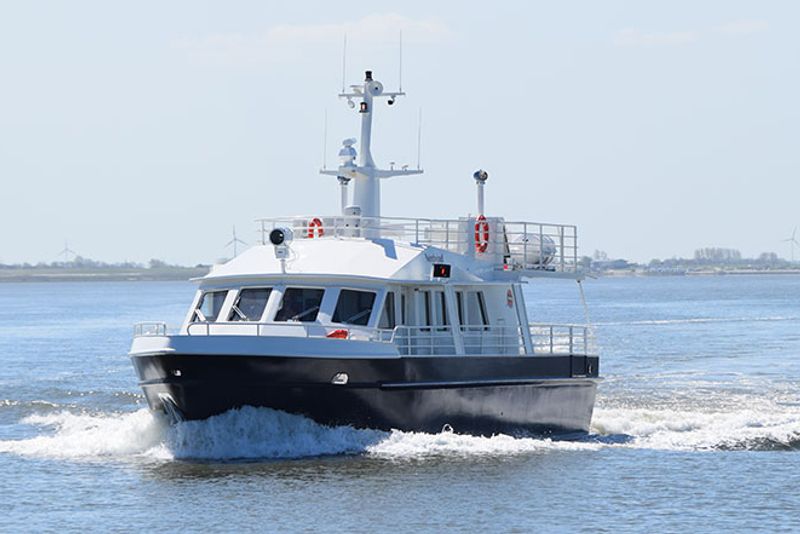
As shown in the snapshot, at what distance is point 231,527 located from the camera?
20.2 meters

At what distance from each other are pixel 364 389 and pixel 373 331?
4.18ft

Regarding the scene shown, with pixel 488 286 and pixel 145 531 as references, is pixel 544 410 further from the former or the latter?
pixel 145 531

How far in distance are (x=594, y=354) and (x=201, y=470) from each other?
9.23 m

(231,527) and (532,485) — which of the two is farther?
(532,485)

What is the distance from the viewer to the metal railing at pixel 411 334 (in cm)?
2480

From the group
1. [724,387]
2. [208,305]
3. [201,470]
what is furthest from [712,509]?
[724,387]

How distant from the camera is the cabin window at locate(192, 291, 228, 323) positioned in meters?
26.7

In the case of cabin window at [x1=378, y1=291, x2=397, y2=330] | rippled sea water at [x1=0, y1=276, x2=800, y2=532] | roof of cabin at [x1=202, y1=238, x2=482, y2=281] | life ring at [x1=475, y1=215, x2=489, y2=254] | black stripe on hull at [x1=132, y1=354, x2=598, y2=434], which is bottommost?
rippled sea water at [x1=0, y1=276, x2=800, y2=532]

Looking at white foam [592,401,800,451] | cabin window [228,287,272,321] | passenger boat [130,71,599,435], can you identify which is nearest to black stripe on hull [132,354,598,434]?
passenger boat [130,71,599,435]

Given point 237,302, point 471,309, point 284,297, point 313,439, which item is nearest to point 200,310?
point 237,302

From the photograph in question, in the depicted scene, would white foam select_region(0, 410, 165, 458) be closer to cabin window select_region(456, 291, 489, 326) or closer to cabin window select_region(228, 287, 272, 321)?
cabin window select_region(228, 287, 272, 321)

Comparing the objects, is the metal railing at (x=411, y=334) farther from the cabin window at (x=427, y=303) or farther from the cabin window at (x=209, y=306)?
Answer: the cabin window at (x=209, y=306)

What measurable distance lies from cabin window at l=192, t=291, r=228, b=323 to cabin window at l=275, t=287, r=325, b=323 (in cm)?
137

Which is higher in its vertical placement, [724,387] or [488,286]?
[488,286]
